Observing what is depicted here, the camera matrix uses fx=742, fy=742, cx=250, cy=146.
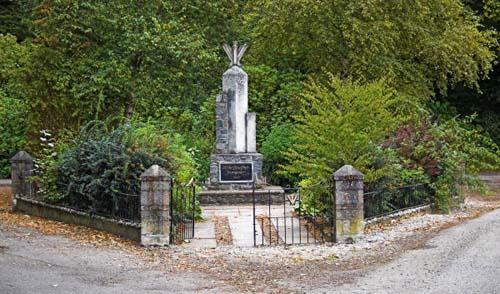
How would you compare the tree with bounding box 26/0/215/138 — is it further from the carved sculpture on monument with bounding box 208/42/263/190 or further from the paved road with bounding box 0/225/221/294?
the paved road with bounding box 0/225/221/294

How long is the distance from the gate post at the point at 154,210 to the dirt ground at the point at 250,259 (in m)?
0.29

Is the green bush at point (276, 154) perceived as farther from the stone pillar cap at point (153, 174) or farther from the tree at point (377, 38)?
the stone pillar cap at point (153, 174)

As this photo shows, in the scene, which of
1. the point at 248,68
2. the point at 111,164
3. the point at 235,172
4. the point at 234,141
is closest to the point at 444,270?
the point at 111,164

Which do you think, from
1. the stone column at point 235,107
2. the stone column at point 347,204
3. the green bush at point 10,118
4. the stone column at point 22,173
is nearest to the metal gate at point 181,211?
the stone column at point 347,204

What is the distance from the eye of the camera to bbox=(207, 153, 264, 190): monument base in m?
20.9

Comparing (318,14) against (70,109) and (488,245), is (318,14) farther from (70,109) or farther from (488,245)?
(488,245)

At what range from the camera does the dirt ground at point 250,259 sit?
418 inches

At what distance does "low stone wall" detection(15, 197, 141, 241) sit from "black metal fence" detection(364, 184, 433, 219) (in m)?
4.81

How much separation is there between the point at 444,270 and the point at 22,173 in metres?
12.6

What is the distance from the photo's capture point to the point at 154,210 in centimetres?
1357

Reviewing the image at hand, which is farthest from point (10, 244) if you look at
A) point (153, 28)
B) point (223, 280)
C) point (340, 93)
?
point (153, 28)

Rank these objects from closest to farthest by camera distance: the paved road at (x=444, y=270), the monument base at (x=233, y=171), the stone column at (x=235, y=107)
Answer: the paved road at (x=444, y=270), the monument base at (x=233, y=171), the stone column at (x=235, y=107)

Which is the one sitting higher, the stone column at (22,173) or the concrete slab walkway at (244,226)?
the stone column at (22,173)

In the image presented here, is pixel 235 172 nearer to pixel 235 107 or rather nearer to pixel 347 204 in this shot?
pixel 235 107
